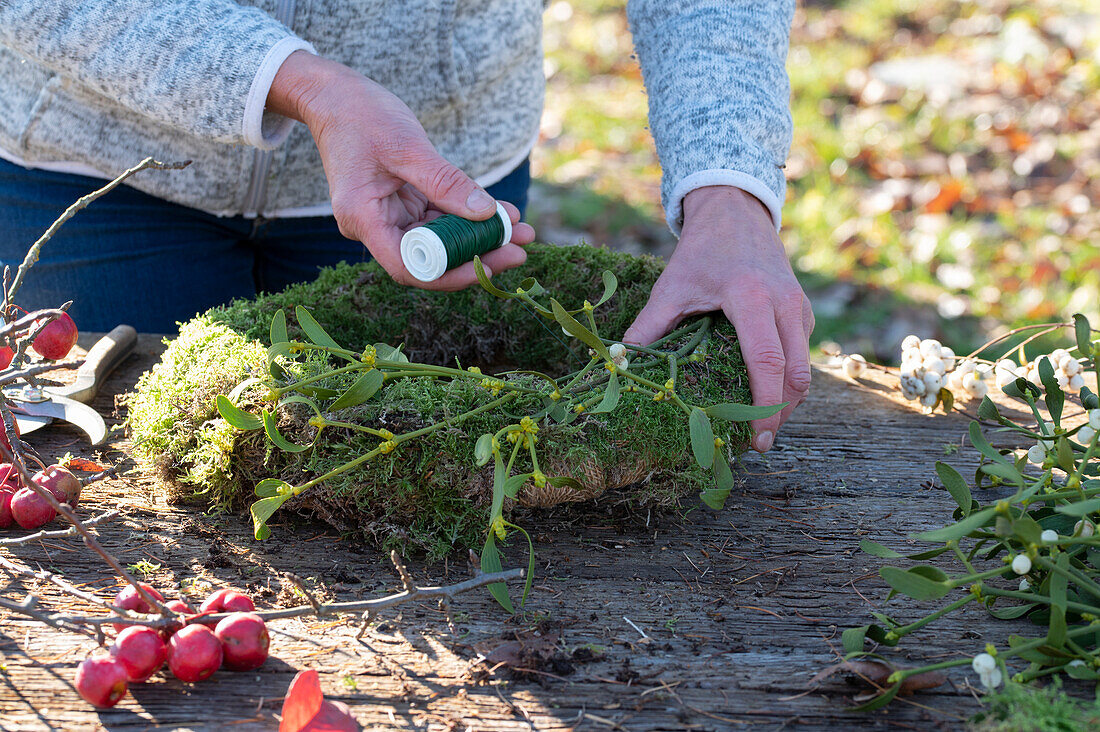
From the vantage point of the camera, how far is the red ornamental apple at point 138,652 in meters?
0.76

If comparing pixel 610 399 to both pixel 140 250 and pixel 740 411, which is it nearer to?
pixel 740 411

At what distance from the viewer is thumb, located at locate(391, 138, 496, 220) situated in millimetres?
1206

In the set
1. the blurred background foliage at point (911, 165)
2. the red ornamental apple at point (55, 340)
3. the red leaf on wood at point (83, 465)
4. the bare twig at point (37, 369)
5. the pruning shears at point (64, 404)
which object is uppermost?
the blurred background foliage at point (911, 165)

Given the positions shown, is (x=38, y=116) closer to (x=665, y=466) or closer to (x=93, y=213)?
(x=93, y=213)

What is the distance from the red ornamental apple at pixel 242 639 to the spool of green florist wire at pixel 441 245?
536 millimetres

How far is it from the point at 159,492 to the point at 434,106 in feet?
3.03

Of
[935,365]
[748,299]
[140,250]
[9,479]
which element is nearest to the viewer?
[9,479]

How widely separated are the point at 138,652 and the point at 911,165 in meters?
3.61

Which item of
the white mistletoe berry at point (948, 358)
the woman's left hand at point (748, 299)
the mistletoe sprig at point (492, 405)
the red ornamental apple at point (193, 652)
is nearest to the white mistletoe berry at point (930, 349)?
the white mistletoe berry at point (948, 358)

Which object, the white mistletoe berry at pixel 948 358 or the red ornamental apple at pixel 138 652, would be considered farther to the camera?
the white mistletoe berry at pixel 948 358

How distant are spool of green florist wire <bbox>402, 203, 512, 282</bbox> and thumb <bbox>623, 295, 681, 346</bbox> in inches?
9.8

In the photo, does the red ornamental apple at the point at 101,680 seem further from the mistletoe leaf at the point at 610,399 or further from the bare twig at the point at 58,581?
the mistletoe leaf at the point at 610,399

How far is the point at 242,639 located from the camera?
80 centimetres

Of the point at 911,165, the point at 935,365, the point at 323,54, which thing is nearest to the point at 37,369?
the point at 323,54
